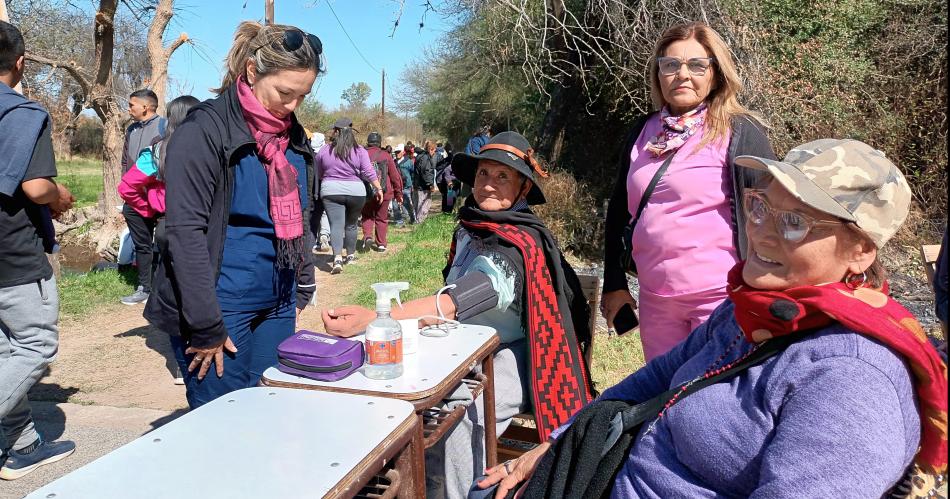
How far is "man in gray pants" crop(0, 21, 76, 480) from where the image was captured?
2.64 meters

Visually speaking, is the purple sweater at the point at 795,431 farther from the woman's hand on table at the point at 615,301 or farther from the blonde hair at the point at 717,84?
the woman's hand on table at the point at 615,301

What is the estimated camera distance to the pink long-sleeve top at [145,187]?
4.07 metres

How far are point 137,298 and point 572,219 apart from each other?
16.8 ft

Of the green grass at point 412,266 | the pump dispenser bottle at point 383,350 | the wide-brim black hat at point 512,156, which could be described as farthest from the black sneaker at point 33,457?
the green grass at point 412,266

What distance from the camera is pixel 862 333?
1.24 m

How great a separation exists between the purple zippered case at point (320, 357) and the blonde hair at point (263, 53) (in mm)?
957

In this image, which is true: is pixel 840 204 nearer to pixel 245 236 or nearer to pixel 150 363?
pixel 245 236

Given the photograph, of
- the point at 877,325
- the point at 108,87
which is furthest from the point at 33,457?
the point at 108,87

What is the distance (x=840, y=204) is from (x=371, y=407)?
119 cm

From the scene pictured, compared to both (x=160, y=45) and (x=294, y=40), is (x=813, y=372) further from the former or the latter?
(x=160, y=45)

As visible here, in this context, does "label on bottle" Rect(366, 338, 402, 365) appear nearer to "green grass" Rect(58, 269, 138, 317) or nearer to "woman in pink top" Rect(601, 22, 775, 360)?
"woman in pink top" Rect(601, 22, 775, 360)

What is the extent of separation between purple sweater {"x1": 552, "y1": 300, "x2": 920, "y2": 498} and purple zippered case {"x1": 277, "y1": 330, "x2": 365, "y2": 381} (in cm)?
84

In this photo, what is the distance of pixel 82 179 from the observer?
909 inches

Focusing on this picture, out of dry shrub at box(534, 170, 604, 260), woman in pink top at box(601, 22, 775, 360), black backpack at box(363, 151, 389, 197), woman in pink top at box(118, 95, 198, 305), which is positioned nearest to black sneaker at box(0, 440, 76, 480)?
woman in pink top at box(118, 95, 198, 305)
